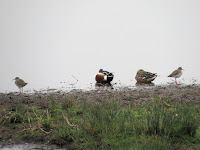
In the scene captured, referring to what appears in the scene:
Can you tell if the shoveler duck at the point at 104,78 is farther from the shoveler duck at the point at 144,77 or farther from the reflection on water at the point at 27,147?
the reflection on water at the point at 27,147

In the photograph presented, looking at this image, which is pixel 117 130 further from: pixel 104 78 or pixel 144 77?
pixel 104 78

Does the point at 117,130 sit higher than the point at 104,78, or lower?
lower

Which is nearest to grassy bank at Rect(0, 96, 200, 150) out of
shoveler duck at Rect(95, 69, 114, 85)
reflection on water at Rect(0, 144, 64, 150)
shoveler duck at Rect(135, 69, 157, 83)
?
reflection on water at Rect(0, 144, 64, 150)

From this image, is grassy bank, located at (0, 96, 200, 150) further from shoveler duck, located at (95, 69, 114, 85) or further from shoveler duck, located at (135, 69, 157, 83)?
shoveler duck, located at (95, 69, 114, 85)

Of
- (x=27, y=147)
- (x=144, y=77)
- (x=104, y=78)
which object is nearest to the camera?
(x=27, y=147)

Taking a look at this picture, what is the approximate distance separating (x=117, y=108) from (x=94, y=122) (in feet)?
3.00

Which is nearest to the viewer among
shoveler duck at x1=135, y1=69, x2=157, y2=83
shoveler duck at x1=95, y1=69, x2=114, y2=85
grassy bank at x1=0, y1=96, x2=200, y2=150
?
grassy bank at x1=0, y1=96, x2=200, y2=150

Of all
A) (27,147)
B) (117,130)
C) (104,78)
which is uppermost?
(104,78)

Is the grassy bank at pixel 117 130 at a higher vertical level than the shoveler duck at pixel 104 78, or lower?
lower

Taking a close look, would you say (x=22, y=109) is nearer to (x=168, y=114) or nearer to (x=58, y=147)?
(x=58, y=147)

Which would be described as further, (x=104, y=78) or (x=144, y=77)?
(x=104, y=78)

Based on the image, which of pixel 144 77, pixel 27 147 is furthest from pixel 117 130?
pixel 144 77

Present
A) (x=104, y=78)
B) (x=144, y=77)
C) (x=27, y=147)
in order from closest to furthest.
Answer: (x=27, y=147) < (x=144, y=77) < (x=104, y=78)

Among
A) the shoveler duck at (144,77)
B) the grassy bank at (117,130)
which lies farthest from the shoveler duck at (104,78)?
the grassy bank at (117,130)
